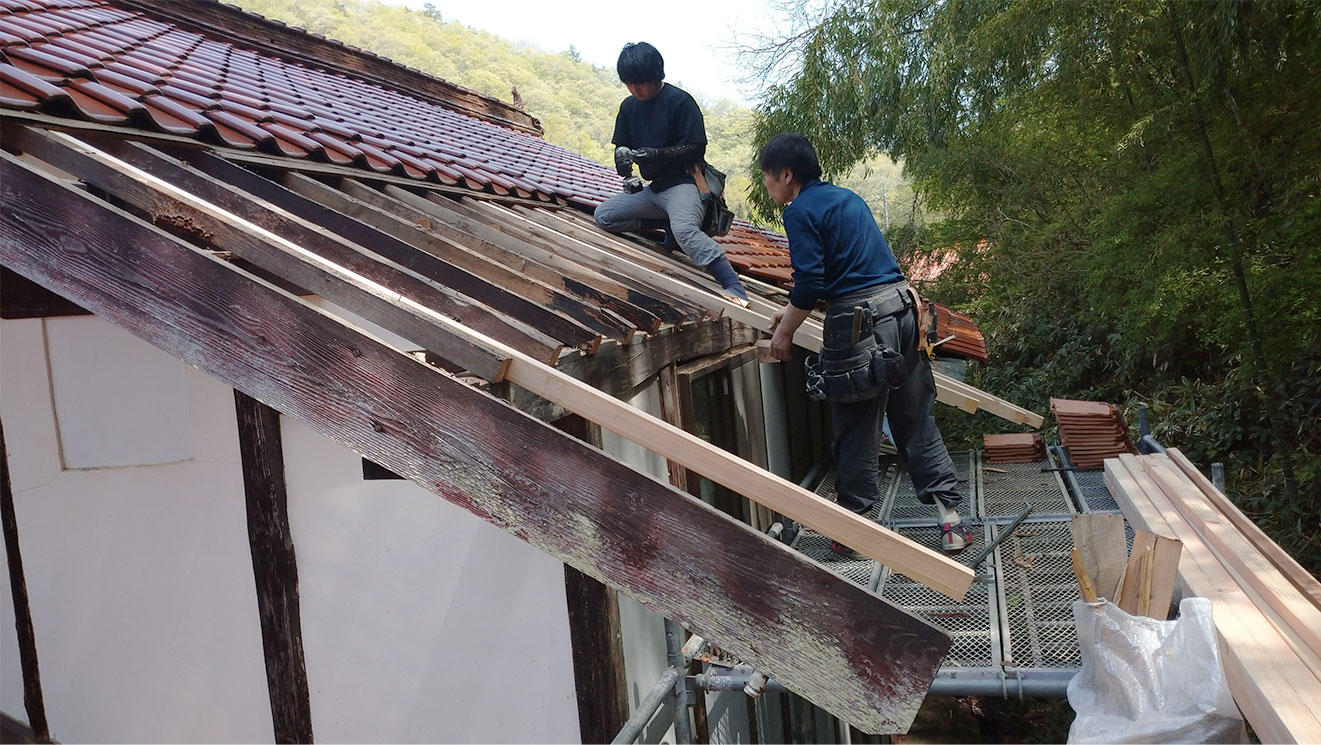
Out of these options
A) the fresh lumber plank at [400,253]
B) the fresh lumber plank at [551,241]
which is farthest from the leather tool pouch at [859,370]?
the fresh lumber plank at [400,253]

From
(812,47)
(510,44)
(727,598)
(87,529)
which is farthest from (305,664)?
(510,44)

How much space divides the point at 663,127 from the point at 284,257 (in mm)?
3388

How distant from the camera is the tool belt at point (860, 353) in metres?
3.63

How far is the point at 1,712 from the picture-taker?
371 centimetres

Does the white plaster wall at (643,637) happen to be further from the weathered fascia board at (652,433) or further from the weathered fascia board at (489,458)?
the weathered fascia board at (489,458)

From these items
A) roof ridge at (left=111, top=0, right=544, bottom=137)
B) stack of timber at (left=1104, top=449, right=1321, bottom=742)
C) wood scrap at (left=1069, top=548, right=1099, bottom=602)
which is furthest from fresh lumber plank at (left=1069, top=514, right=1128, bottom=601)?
roof ridge at (left=111, top=0, right=544, bottom=137)

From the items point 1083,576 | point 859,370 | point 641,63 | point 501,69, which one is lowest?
point 1083,576

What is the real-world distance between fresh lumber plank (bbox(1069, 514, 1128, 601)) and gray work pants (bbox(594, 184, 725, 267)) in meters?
2.59

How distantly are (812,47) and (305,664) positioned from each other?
28.6 feet

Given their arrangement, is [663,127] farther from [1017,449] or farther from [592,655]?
[1017,449]

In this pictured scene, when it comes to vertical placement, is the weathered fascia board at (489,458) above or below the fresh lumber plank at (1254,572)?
above

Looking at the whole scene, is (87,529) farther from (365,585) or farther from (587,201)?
(587,201)

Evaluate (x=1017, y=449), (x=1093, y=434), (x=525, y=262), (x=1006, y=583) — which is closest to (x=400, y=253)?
(x=525, y=262)

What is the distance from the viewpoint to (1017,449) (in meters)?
7.11
